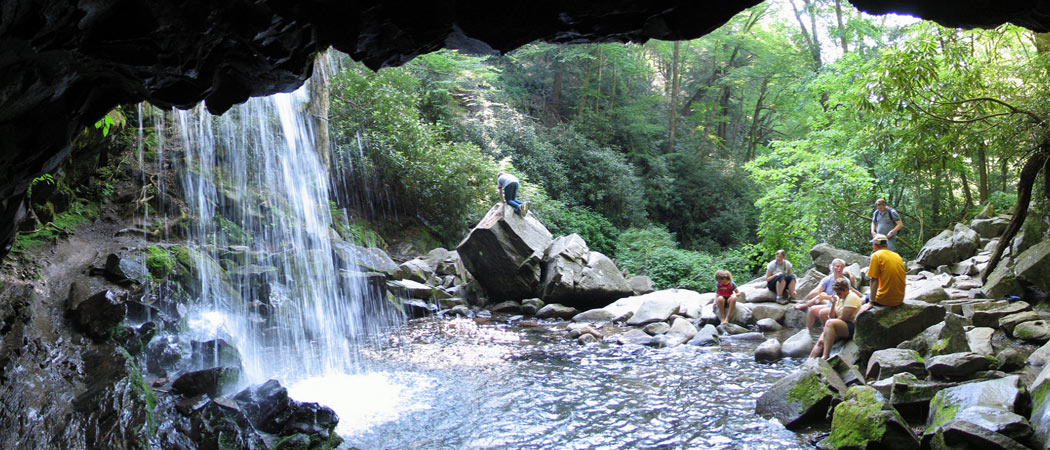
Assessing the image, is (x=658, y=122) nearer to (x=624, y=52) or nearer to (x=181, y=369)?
(x=624, y=52)

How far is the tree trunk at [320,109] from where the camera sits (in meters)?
16.2

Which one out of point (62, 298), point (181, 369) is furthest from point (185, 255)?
point (62, 298)

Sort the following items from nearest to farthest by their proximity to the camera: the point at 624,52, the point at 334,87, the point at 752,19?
1. the point at 334,87
2. the point at 624,52
3. the point at 752,19

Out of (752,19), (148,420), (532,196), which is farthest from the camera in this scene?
(752,19)

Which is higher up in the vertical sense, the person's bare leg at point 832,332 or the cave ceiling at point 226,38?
the cave ceiling at point 226,38

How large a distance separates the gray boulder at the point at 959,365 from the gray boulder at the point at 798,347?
3.17 m

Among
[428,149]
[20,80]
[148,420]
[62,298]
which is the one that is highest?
[428,149]

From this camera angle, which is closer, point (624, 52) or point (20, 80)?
point (20, 80)

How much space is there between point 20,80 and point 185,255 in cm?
621

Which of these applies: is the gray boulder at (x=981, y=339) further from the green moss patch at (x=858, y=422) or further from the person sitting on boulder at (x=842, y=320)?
the green moss patch at (x=858, y=422)

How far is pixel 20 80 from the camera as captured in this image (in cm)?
335

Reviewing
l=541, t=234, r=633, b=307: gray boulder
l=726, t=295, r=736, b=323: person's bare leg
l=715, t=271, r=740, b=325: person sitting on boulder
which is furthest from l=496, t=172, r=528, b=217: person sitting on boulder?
l=726, t=295, r=736, b=323: person's bare leg

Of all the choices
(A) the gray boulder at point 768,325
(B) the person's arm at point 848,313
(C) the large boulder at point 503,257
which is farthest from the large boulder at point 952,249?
(C) the large boulder at point 503,257

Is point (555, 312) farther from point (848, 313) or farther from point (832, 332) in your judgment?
point (848, 313)
